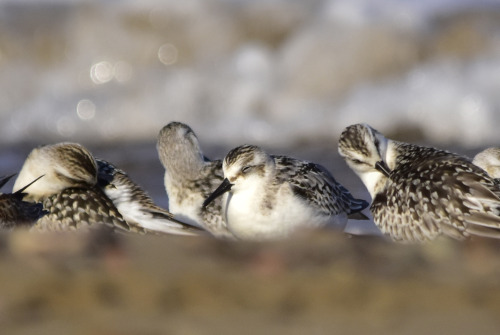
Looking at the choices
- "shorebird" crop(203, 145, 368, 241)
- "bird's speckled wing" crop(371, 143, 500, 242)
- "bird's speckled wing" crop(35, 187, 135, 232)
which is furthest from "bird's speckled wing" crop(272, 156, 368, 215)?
"bird's speckled wing" crop(35, 187, 135, 232)

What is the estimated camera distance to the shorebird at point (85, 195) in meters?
5.54

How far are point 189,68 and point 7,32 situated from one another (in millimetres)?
2802

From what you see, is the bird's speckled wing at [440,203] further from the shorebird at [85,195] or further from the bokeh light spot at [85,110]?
the bokeh light spot at [85,110]

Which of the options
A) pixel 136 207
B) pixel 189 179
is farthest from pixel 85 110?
pixel 136 207

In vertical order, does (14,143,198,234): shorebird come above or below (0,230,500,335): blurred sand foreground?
below

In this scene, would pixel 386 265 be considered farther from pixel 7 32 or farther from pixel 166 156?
pixel 7 32

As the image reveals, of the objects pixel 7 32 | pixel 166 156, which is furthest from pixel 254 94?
pixel 166 156

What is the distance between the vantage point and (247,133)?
40.9ft

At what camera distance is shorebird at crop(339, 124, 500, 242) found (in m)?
5.03

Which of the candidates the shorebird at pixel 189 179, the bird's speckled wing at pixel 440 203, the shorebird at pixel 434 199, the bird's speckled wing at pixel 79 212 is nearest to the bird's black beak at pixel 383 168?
the shorebird at pixel 434 199

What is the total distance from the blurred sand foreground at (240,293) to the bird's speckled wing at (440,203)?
2.57 m

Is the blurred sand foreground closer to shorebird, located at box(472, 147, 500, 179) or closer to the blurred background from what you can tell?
shorebird, located at box(472, 147, 500, 179)

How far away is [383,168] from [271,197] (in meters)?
0.81

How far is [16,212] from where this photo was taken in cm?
514
